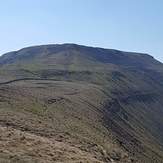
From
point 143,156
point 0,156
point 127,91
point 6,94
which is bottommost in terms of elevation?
point 127,91

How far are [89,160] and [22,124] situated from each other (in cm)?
840

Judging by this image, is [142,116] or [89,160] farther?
[142,116]

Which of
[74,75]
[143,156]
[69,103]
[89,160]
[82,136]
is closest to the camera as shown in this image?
[89,160]

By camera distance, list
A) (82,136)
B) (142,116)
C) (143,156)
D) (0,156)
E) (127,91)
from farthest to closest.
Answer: (127,91), (142,116), (143,156), (82,136), (0,156)

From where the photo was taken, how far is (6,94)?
161ft

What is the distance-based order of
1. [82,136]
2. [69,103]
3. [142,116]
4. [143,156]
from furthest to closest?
1. [142,116]
2. [69,103]
3. [143,156]
4. [82,136]

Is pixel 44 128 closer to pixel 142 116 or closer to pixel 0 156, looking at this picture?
pixel 0 156

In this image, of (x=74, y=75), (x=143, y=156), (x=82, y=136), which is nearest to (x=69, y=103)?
(x=143, y=156)

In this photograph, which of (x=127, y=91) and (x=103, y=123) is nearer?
(x=103, y=123)

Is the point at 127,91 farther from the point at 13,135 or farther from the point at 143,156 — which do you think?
the point at 13,135

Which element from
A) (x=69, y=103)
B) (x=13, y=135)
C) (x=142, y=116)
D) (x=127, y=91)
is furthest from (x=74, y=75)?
(x=13, y=135)

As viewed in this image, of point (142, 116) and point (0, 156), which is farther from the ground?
point (0, 156)

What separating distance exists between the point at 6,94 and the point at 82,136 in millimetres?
16128

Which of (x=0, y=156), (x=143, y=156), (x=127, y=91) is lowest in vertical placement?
(x=127, y=91)
